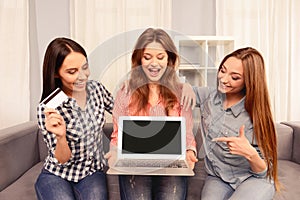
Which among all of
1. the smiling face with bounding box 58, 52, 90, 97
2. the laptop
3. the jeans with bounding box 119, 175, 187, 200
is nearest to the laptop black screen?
the laptop

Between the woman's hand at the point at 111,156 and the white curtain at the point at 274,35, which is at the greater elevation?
the white curtain at the point at 274,35

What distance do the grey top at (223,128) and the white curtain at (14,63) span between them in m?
1.30

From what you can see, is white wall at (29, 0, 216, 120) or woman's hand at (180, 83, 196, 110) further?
white wall at (29, 0, 216, 120)

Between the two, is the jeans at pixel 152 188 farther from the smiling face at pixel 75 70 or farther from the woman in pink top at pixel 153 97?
the smiling face at pixel 75 70

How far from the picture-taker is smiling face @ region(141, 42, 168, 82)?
96 centimetres

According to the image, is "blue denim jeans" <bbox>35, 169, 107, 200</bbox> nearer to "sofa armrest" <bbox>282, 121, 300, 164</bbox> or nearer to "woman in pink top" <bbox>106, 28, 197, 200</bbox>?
"woman in pink top" <bbox>106, 28, 197, 200</bbox>

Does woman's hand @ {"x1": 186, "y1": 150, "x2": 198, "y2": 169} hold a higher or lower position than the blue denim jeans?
higher

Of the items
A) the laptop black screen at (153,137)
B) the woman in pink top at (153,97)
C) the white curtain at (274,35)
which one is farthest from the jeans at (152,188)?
the white curtain at (274,35)

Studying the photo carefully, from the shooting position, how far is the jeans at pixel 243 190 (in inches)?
40.3

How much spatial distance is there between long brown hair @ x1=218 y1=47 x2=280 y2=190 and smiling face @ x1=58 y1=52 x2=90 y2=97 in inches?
19.6

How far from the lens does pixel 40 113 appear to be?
3.58ft

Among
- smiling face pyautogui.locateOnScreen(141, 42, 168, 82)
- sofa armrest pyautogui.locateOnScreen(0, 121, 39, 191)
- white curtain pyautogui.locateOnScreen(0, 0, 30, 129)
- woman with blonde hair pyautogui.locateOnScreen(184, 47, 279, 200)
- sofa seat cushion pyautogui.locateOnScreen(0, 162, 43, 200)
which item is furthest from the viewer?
white curtain pyautogui.locateOnScreen(0, 0, 30, 129)

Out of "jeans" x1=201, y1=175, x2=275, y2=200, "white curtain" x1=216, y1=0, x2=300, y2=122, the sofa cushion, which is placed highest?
"white curtain" x1=216, y1=0, x2=300, y2=122

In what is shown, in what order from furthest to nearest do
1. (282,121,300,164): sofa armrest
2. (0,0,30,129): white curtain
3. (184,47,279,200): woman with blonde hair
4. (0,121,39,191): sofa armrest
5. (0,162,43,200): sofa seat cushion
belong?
Answer: (0,0,30,129): white curtain < (282,121,300,164): sofa armrest < (0,121,39,191): sofa armrest < (0,162,43,200): sofa seat cushion < (184,47,279,200): woman with blonde hair
